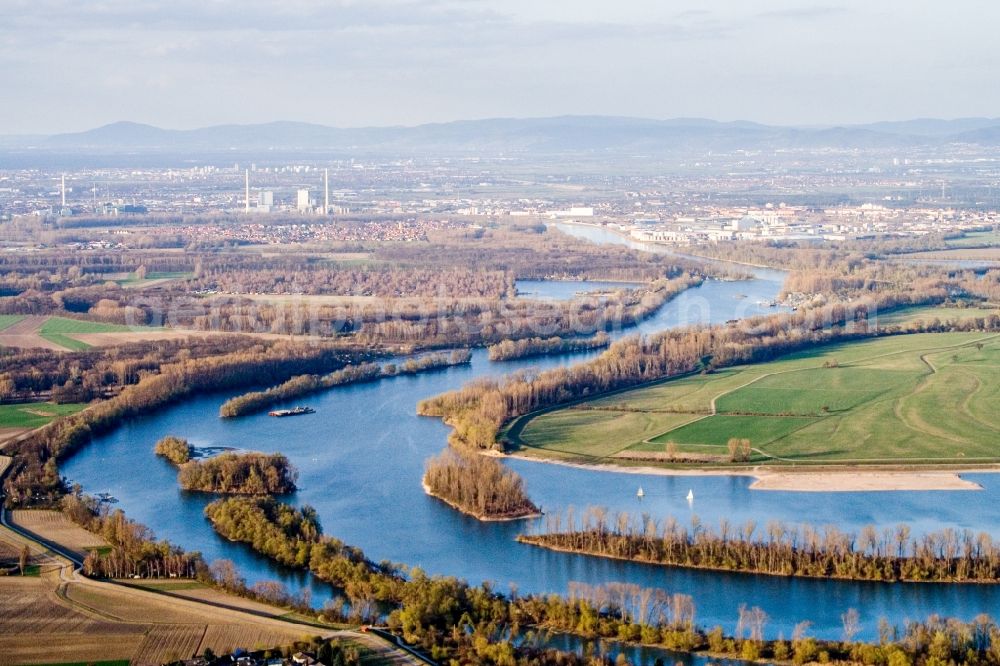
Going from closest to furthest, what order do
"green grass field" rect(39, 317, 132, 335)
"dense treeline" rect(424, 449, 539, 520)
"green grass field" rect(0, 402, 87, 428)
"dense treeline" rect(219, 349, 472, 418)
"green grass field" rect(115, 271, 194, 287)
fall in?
1. "dense treeline" rect(424, 449, 539, 520)
2. "green grass field" rect(0, 402, 87, 428)
3. "dense treeline" rect(219, 349, 472, 418)
4. "green grass field" rect(39, 317, 132, 335)
5. "green grass field" rect(115, 271, 194, 287)

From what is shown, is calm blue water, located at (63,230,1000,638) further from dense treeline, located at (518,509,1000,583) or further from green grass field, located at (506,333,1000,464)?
green grass field, located at (506,333,1000,464)

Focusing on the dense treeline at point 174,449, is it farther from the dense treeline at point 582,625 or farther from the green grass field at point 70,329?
the green grass field at point 70,329

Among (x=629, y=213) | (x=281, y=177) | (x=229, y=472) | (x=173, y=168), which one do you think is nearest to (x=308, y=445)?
(x=229, y=472)

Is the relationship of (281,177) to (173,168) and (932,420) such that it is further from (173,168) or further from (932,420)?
(932,420)

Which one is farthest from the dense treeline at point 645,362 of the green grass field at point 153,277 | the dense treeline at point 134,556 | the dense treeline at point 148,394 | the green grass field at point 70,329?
the green grass field at point 153,277

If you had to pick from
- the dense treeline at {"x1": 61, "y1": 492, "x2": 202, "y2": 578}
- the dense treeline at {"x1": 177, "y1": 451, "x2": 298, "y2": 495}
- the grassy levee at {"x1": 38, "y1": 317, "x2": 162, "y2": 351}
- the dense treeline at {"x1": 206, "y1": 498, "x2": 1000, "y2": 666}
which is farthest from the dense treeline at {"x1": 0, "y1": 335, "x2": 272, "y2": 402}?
the dense treeline at {"x1": 206, "y1": 498, "x2": 1000, "y2": 666}

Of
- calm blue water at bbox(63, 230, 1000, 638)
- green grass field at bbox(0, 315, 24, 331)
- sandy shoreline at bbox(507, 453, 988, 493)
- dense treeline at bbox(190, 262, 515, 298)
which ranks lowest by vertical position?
calm blue water at bbox(63, 230, 1000, 638)
